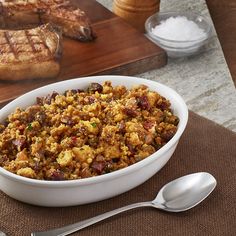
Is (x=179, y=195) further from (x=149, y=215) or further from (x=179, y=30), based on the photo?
Result: (x=179, y=30)

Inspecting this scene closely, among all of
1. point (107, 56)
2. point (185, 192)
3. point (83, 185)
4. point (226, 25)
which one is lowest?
point (226, 25)

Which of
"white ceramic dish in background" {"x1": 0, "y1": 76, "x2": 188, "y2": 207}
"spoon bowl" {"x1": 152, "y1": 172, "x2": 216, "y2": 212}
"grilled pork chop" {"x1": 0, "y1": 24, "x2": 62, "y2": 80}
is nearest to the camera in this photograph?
"white ceramic dish in background" {"x1": 0, "y1": 76, "x2": 188, "y2": 207}

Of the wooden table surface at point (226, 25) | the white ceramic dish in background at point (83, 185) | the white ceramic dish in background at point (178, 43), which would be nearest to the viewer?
the white ceramic dish in background at point (83, 185)

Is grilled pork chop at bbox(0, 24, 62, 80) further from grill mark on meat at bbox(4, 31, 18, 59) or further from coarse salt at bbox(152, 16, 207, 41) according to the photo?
coarse salt at bbox(152, 16, 207, 41)

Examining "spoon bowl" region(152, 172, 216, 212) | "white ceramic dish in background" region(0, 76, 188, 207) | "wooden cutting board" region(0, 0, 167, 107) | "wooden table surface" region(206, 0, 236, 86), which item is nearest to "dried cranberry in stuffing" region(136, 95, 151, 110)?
"white ceramic dish in background" region(0, 76, 188, 207)

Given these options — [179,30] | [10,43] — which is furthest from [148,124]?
[179,30]

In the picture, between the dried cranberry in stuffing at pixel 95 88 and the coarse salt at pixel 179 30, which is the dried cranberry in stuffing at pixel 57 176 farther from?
the coarse salt at pixel 179 30

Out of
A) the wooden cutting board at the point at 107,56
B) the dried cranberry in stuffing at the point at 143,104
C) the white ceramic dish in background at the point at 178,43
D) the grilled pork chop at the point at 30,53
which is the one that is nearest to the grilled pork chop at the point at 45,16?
the wooden cutting board at the point at 107,56
